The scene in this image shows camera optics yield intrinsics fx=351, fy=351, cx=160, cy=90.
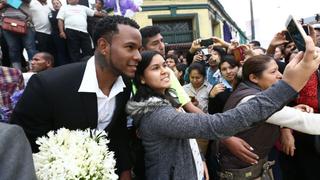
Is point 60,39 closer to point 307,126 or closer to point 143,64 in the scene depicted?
point 143,64

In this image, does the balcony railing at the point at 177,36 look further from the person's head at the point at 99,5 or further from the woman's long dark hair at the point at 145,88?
the woman's long dark hair at the point at 145,88

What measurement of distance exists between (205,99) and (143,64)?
2228mm

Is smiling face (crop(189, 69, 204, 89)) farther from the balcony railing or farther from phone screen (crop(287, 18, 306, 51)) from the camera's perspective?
the balcony railing

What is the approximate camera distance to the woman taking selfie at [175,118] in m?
1.66

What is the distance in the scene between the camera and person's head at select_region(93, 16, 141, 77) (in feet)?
6.97

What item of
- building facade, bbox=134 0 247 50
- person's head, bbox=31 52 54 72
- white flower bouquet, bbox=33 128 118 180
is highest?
building facade, bbox=134 0 247 50

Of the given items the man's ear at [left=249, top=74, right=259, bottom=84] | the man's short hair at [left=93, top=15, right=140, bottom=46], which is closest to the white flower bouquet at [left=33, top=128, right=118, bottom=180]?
the man's short hair at [left=93, top=15, right=140, bottom=46]

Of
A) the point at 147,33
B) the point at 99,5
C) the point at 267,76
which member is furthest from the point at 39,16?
the point at 267,76

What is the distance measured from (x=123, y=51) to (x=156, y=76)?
0.27m

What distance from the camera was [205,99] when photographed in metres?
4.37

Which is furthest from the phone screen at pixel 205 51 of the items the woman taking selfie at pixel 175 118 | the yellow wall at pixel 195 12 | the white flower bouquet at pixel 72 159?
the yellow wall at pixel 195 12

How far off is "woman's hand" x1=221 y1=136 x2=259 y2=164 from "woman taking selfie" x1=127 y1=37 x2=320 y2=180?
0.34 m

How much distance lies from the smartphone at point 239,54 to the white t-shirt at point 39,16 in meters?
3.36

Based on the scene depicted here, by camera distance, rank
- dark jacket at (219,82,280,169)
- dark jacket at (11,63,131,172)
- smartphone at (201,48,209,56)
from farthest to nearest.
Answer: smartphone at (201,48,209,56) → dark jacket at (219,82,280,169) → dark jacket at (11,63,131,172)
